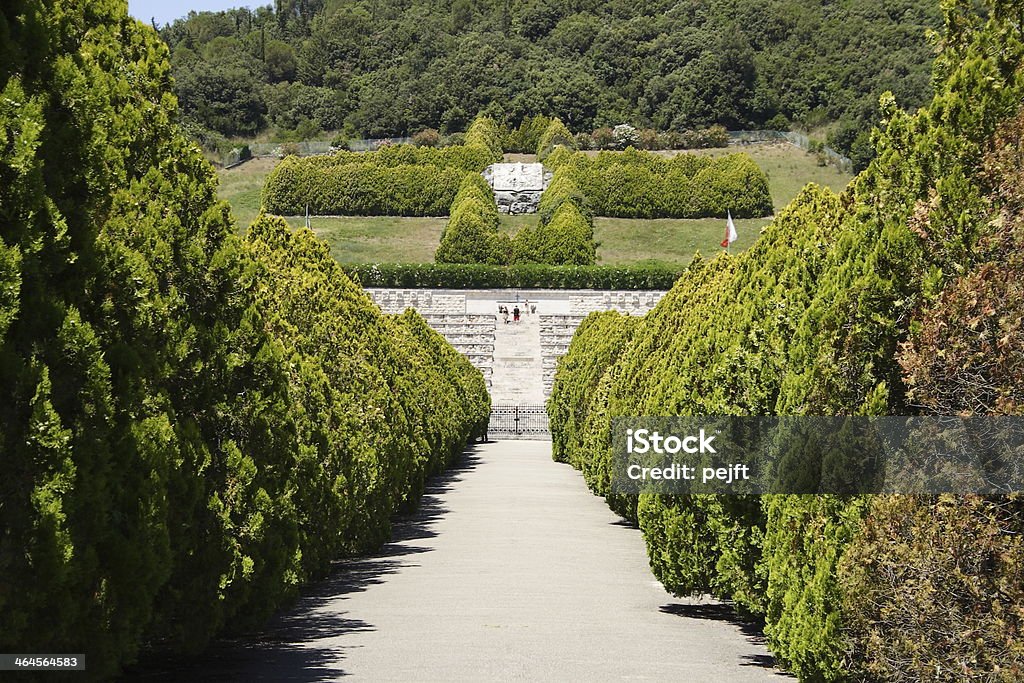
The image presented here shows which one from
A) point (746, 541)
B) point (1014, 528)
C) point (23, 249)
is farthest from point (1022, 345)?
point (23, 249)

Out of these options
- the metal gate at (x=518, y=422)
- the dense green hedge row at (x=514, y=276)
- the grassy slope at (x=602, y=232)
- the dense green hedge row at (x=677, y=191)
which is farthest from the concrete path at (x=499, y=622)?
the dense green hedge row at (x=677, y=191)

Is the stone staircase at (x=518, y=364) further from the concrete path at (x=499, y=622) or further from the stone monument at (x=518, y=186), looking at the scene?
the stone monument at (x=518, y=186)

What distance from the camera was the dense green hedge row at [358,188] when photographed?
6575 centimetres

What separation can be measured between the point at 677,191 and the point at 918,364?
60965 mm

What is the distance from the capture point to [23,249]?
16.2 ft

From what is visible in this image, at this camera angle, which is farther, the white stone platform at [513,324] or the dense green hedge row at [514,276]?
the dense green hedge row at [514,276]

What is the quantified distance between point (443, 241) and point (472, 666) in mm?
47332

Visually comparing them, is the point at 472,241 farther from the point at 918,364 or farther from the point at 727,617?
the point at 918,364

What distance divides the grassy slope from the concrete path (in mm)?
42543

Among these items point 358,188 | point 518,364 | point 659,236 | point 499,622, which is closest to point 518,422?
point 518,364

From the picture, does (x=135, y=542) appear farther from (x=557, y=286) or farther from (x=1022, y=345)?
(x=557, y=286)

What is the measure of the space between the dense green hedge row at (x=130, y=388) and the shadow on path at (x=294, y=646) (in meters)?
0.24

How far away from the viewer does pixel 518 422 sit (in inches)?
1474

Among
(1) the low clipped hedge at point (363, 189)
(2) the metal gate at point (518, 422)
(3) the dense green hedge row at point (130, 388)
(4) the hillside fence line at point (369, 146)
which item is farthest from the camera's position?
(4) the hillside fence line at point (369, 146)
